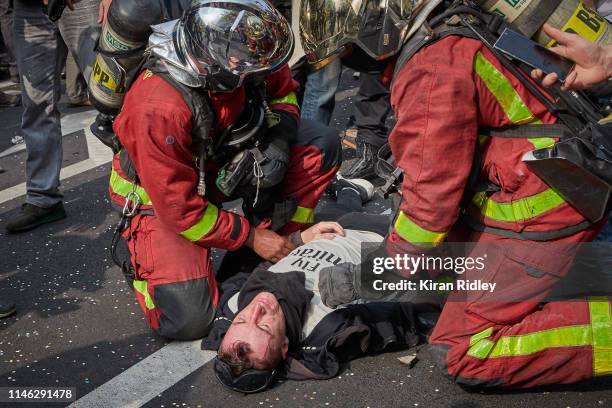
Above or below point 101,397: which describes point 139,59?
above

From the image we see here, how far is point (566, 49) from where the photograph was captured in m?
2.52

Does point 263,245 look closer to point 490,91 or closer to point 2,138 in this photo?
point 490,91

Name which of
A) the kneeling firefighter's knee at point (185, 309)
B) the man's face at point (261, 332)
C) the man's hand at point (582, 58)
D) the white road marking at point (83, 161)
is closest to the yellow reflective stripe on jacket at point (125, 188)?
the kneeling firefighter's knee at point (185, 309)

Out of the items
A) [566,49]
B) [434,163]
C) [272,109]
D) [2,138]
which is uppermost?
[566,49]

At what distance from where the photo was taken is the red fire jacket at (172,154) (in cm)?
328

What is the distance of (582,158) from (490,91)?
0.38 m

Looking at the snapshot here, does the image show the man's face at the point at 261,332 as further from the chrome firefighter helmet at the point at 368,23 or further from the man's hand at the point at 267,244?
the chrome firefighter helmet at the point at 368,23

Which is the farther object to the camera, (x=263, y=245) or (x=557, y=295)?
(x=263, y=245)

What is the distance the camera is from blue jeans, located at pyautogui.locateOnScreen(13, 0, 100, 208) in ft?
14.6

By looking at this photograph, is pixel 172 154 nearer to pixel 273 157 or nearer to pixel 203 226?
pixel 203 226

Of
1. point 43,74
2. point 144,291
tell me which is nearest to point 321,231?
point 144,291

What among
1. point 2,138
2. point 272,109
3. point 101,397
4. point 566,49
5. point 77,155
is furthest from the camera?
point 2,138

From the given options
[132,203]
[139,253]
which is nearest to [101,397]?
[139,253]

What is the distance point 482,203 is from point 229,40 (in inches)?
48.0
